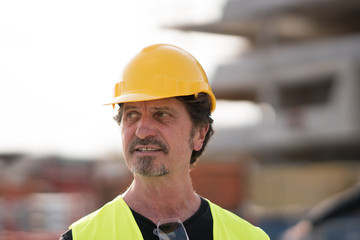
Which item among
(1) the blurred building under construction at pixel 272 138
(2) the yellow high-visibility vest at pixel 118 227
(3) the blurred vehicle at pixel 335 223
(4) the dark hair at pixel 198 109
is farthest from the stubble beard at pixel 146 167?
(1) the blurred building under construction at pixel 272 138

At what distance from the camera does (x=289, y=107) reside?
3095cm

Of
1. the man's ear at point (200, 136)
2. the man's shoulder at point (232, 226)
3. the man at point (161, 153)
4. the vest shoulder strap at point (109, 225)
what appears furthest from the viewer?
the man's ear at point (200, 136)

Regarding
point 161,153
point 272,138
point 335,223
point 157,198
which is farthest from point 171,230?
point 272,138

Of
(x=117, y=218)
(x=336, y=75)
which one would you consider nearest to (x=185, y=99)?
(x=117, y=218)

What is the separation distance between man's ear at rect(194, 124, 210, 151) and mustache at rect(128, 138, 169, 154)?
29 cm

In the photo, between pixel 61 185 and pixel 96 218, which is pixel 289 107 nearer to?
pixel 61 185

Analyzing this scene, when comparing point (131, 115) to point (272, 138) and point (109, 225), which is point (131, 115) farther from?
point (272, 138)

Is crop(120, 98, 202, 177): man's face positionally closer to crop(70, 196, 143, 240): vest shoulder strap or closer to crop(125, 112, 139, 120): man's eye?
crop(125, 112, 139, 120): man's eye

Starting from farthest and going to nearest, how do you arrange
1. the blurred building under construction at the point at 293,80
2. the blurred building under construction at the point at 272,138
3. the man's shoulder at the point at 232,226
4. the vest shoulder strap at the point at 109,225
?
the blurred building under construction at the point at 293,80, the blurred building under construction at the point at 272,138, the man's shoulder at the point at 232,226, the vest shoulder strap at the point at 109,225

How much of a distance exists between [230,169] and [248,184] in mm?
847

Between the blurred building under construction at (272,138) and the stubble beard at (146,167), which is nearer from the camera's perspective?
the stubble beard at (146,167)

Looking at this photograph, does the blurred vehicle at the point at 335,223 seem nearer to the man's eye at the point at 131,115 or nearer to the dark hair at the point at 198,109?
the dark hair at the point at 198,109

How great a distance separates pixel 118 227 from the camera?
294 cm

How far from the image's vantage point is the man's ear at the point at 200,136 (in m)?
3.30
